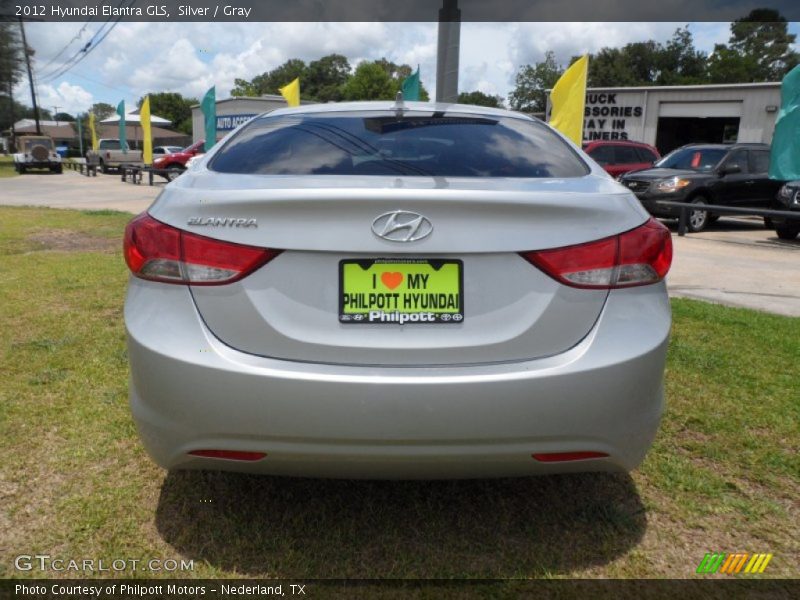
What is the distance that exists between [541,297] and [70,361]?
330cm

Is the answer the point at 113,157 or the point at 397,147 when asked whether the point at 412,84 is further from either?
the point at 113,157

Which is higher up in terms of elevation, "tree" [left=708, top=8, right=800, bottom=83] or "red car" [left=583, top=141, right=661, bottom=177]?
"tree" [left=708, top=8, right=800, bottom=83]

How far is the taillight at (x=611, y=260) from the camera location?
6.56ft

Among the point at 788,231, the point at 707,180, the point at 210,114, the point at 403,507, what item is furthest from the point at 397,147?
the point at 210,114

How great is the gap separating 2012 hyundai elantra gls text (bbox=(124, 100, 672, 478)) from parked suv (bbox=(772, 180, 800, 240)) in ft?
36.2

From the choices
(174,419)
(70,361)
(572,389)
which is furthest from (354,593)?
(70,361)

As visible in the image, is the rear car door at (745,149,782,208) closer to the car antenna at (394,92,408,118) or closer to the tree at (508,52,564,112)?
the car antenna at (394,92,408,118)

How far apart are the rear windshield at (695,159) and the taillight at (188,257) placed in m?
13.3

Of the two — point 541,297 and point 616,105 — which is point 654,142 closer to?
point 616,105

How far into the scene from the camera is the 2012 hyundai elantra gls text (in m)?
1.95

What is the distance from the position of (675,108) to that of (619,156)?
1250 centimetres
